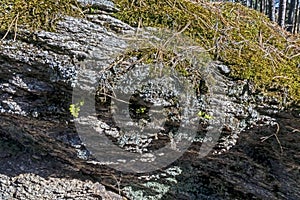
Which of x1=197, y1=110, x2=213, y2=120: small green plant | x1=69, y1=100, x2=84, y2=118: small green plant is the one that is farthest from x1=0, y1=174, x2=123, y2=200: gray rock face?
x1=197, y1=110, x2=213, y2=120: small green plant

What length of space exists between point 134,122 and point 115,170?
0.43m

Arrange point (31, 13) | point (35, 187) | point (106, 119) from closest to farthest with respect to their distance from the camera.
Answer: point (31, 13) → point (106, 119) → point (35, 187)

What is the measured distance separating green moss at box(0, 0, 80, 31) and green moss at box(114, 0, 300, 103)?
276 mm

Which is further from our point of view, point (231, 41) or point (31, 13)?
point (231, 41)

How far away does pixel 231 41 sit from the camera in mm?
1450

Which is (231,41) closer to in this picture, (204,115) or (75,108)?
(204,115)

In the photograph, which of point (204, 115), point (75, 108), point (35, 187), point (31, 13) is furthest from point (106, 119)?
point (35, 187)

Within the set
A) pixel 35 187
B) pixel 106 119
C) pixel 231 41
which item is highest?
pixel 231 41

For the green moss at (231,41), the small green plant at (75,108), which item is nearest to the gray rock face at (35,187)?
the small green plant at (75,108)

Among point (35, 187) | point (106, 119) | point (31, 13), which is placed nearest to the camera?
point (31, 13)

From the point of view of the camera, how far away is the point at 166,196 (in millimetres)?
1786

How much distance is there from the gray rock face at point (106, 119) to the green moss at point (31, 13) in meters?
0.04

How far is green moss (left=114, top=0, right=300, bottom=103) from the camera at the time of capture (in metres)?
1.33

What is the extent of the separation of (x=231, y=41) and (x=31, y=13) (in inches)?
37.2
